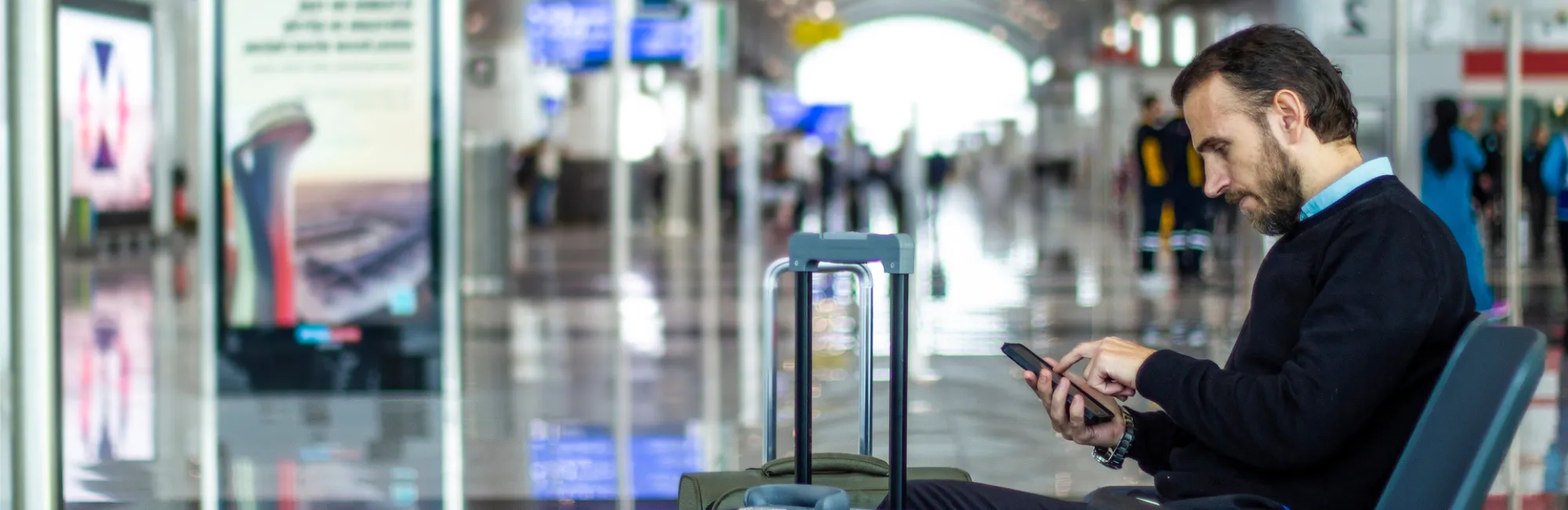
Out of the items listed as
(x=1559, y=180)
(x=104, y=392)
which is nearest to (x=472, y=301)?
(x=104, y=392)

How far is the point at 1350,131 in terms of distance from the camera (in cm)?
240

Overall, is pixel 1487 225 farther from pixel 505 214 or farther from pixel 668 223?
pixel 668 223

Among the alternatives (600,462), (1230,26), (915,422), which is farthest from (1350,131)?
(1230,26)

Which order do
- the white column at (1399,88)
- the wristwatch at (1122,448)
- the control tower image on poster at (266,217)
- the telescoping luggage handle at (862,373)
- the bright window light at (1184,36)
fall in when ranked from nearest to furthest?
the wristwatch at (1122,448) → the telescoping luggage handle at (862,373) → the control tower image on poster at (266,217) → the white column at (1399,88) → the bright window light at (1184,36)

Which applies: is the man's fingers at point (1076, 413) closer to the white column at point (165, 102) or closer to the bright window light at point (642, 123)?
the white column at point (165, 102)

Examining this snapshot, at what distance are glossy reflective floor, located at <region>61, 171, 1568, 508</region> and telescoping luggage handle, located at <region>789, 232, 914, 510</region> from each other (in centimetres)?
265

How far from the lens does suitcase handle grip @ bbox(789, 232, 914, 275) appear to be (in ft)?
8.02

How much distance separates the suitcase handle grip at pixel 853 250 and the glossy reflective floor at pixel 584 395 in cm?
273

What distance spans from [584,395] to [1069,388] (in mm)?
5406

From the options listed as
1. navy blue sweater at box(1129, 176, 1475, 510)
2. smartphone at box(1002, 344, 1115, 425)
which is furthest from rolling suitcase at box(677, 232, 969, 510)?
navy blue sweater at box(1129, 176, 1475, 510)

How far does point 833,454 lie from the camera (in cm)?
284

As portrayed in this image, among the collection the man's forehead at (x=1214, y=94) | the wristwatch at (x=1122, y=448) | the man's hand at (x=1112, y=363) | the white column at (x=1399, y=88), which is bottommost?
the wristwatch at (x=1122, y=448)

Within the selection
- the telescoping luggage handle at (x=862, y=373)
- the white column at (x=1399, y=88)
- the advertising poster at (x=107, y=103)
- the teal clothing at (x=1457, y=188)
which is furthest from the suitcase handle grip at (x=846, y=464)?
the advertising poster at (x=107, y=103)

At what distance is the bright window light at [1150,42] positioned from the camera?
25172 millimetres
